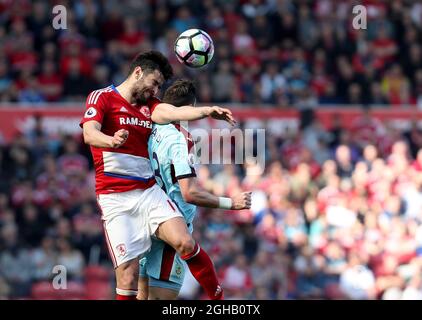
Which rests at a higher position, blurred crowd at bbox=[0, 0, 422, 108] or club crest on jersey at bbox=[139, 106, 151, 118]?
blurred crowd at bbox=[0, 0, 422, 108]

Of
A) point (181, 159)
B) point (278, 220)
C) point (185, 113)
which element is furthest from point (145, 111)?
point (278, 220)

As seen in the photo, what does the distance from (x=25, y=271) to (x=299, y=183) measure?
177 inches

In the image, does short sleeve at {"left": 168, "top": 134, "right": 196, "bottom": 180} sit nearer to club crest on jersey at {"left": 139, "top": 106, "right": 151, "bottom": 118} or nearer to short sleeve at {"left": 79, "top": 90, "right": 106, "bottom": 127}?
club crest on jersey at {"left": 139, "top": 106, "right": 151, "bottom": 118}

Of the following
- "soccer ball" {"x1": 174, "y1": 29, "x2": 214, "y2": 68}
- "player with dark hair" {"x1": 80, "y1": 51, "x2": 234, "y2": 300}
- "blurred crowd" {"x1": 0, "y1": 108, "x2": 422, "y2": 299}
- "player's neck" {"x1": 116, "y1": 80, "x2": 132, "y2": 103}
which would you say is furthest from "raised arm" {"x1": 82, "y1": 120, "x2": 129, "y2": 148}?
"blurred crowd" {"x1": 0, "y1": 108, "x2": 422, "y2": 299}

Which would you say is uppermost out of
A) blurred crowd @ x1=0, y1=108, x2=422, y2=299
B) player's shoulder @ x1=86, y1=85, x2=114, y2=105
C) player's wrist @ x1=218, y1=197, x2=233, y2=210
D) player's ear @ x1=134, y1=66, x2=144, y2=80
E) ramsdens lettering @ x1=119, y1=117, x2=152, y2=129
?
player's ear @ x1=134, y1=66, x2=144, y2=80

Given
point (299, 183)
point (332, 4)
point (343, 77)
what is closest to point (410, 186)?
point (299, 183)

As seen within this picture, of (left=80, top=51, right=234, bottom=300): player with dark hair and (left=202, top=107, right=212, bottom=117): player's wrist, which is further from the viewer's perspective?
(left=80, top=51, right=234, bottom=300): player with dark hair

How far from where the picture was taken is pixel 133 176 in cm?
930

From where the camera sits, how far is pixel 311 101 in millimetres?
19562

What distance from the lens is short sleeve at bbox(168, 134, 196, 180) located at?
9289 mm

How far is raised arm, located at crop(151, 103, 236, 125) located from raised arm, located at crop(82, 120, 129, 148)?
20.8 inches

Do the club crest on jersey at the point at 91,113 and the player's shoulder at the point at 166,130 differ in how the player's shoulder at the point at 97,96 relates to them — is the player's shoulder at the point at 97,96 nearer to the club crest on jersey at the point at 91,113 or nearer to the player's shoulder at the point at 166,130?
the club crest on jersey at the point at 91,113

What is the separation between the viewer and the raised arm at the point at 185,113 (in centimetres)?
851

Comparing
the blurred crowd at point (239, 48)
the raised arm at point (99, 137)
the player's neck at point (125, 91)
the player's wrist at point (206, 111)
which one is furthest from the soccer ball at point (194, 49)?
the blurred crowd at point (239, 48)
